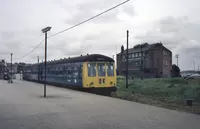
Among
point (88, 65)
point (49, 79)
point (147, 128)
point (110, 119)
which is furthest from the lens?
point (49, 79)

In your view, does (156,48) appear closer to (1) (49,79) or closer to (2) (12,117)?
(1) (49,79)

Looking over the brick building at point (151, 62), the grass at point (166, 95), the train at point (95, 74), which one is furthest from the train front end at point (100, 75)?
the brick building at point (151, 62)

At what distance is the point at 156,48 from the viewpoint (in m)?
77.5

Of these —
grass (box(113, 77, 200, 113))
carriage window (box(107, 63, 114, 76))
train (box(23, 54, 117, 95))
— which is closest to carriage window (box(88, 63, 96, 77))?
train (box(23, 54, 117, 95))

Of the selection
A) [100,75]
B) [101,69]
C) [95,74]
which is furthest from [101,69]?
[95,74]

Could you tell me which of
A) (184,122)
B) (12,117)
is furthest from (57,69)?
(184,122)

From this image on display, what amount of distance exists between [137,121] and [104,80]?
39.4 feet

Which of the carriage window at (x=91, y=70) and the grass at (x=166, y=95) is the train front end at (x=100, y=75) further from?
the grass at (x=166, y=95)

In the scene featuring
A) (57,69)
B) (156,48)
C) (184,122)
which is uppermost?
(156,48)

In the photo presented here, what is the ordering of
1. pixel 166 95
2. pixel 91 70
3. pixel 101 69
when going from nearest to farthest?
pixel 91 70, pixel 101 69, pixel 166 95

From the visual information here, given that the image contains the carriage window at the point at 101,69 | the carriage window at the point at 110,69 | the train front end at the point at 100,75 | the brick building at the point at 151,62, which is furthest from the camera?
the brick building at the point at 151,62

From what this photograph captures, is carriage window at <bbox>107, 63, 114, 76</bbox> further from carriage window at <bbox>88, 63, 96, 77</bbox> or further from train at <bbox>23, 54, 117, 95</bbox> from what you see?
carriage window at <bbox>88, 63, 96, 77</bbox>

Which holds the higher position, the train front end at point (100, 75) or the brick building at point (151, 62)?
the brick building at point (151, 62)

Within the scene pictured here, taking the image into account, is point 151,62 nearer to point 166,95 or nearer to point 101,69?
point 166,95
